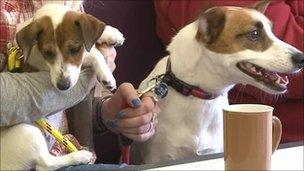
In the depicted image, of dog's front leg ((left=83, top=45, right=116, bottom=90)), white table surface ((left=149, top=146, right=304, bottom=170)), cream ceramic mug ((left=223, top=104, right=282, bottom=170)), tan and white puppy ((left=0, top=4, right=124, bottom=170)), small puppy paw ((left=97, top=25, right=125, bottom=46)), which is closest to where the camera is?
cream ceramic mug ((left=223, top=104, right=282, bottom=170))

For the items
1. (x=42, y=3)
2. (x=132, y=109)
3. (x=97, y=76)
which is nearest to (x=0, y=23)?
(x=42, y=3)

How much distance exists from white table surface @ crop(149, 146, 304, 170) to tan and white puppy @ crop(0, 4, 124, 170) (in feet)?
0.85

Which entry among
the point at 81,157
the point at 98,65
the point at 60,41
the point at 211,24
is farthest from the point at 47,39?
the point at 211,24

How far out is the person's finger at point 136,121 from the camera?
128 centimetres

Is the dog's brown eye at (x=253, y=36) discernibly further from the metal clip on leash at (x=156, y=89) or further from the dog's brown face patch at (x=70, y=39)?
the dog's brown face patch at (x=70, y=39)

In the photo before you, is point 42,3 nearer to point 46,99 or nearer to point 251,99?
point 46,99

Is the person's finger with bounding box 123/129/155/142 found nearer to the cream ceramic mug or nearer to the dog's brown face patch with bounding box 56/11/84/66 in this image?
the dog's brown face patch with bounding box 56/11/84/66

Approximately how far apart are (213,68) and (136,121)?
0.25 m

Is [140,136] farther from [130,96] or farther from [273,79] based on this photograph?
[273,79]

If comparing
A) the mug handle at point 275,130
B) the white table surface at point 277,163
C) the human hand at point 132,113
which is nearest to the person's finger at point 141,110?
the human hand at point 132,113

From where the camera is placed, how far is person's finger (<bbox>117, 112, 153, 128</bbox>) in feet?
4.22

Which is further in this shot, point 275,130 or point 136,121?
point 136,121

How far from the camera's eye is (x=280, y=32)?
1.69 m

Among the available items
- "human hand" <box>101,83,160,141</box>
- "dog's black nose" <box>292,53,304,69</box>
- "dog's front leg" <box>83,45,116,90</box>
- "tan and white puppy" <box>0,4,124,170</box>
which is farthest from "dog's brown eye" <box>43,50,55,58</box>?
"dog's black nose" <box>292,53,304,69</box>
